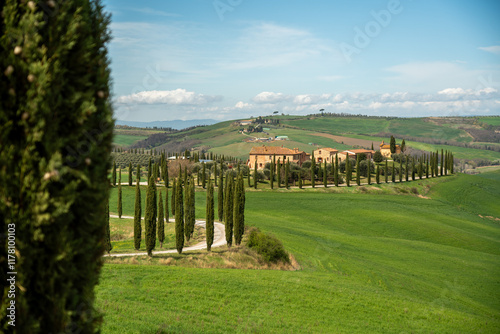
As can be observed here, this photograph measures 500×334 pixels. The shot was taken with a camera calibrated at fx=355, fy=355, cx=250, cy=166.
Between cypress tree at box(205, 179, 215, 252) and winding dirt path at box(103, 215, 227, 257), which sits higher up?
cypress tree at box(205, 179, 215, 252)

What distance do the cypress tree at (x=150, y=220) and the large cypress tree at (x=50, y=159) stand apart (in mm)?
27674

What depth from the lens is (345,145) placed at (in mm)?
178375

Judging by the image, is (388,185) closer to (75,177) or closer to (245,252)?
(245,252)

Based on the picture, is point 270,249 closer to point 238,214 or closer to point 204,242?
point 238,214

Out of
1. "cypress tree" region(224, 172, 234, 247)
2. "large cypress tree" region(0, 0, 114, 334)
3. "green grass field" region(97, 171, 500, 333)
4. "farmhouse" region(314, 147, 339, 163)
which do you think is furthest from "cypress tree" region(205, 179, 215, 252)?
"farmhouse" region(314, 147, 339, 163)

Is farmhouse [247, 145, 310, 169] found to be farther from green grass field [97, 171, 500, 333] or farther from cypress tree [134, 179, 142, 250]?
cypress tree [134, 179, 142, 250]

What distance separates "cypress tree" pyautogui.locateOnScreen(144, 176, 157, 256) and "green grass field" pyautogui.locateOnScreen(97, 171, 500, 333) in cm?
869

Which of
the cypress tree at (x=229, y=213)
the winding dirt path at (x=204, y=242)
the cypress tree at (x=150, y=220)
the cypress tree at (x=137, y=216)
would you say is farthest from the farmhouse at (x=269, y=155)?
the cypress tree at (x=150, y=220)

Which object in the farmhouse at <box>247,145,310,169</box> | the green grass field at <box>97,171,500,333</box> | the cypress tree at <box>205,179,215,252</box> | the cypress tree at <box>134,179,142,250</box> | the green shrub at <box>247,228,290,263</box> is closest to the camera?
the green grass field at <box>97,171,500,333</box>

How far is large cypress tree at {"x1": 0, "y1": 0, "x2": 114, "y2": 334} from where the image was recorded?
15.7 feet

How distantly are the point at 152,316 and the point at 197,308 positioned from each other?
3.10 m

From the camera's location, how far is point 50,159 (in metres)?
4.86

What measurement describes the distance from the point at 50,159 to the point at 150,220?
96.4 feet

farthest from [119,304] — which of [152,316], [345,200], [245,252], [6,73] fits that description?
[345,200]
